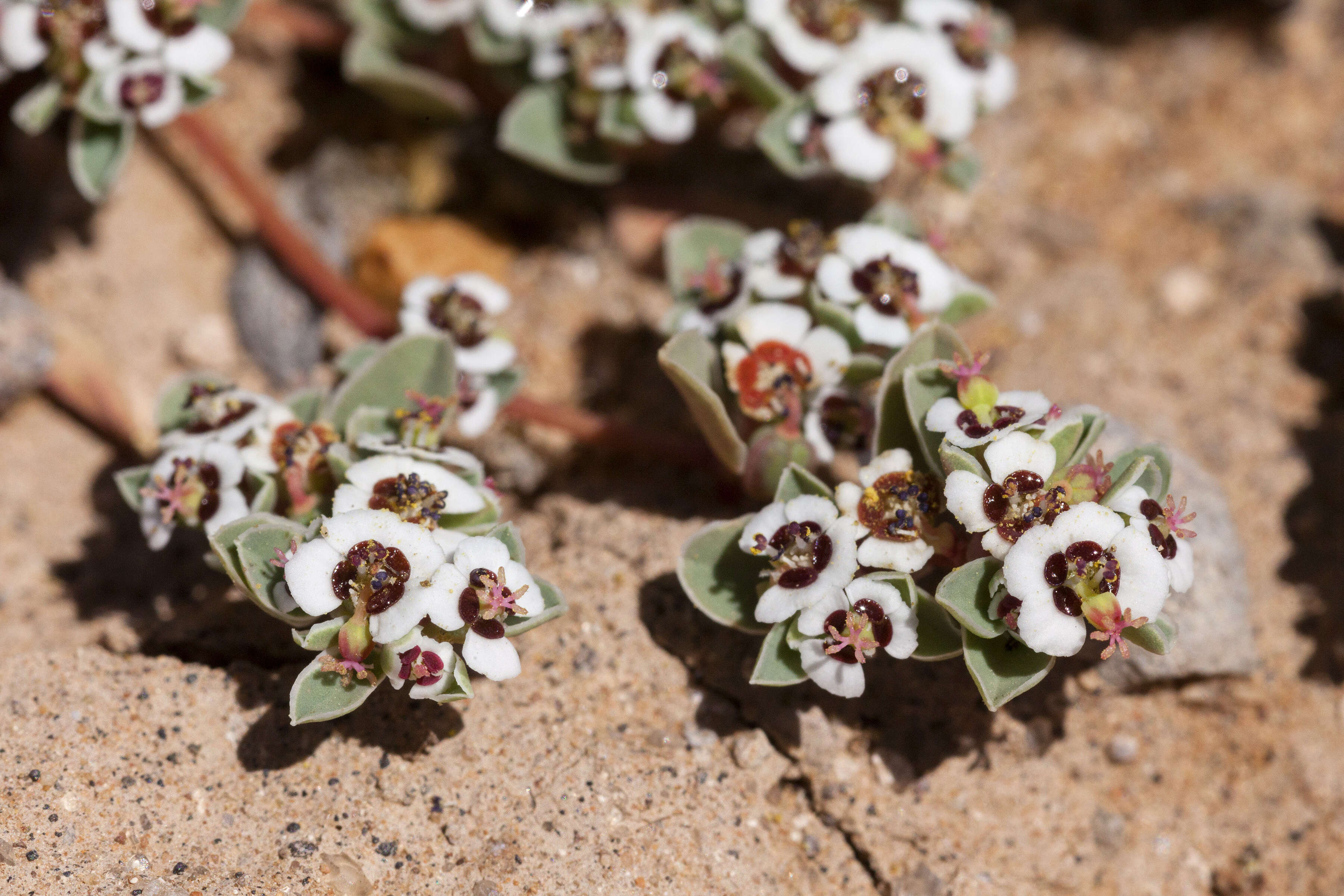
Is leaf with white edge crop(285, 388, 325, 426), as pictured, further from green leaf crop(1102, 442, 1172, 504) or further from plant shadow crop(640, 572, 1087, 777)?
green leaf crop(1102, 442, 1172, 504)

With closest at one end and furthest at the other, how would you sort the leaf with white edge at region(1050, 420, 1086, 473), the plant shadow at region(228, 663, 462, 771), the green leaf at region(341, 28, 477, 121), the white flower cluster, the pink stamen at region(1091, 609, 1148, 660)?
the pink stamen at region(1091, 609, 1148, 660) < the leaf with white edge at region(1050, 420, 1086, 473) < the plant shadow at region(228, 663, 462, 771) < the white flower cluster < the green leaf at region(341, 28, 477, 121)

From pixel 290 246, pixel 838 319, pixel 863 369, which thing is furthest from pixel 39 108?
pixel 863 369

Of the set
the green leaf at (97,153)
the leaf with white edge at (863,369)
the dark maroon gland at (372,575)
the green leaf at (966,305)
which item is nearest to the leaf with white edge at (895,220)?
the green leaf at (966,305)

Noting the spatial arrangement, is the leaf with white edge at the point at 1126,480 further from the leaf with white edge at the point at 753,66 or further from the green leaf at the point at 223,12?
the green leaf at the point at 223,12

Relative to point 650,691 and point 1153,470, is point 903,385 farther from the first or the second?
point 650,691

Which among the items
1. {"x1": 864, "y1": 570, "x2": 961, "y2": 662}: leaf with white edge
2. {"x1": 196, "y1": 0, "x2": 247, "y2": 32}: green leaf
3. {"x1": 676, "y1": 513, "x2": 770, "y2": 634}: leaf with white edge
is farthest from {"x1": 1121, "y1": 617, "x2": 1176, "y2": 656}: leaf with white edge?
{"x1": 196, "y1": 0, "x2": 247, "y2": 32}: green leaf

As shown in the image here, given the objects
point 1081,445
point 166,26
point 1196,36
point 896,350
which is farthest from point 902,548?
point 1196,36
